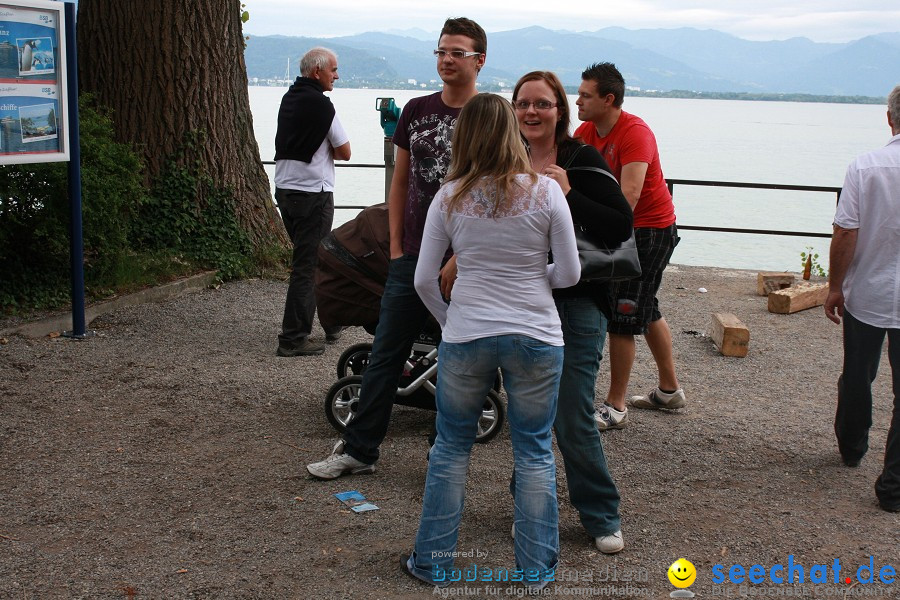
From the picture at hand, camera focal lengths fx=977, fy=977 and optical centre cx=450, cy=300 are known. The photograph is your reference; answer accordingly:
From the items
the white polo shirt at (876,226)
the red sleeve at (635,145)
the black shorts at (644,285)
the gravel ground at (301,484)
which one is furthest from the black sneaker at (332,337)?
the white polo shirt at (876,226)

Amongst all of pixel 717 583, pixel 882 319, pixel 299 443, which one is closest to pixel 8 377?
pixel 299 443

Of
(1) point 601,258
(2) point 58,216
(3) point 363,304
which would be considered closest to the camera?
(1) point 601,258

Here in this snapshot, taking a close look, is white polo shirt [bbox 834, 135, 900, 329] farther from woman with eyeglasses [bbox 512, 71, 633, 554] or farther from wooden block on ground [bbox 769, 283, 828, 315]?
wooden block on ground [bbox 769, 283, 828, 315]

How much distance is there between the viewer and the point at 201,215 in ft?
29.2

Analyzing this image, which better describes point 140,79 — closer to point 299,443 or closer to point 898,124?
point 299,443

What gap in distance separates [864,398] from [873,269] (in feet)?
2.14

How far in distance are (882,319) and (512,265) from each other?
79.6 inches

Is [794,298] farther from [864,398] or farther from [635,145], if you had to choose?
[635,145]

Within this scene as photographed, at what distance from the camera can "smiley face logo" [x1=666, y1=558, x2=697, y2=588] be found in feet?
11.3

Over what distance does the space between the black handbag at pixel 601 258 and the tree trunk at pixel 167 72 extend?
610cm

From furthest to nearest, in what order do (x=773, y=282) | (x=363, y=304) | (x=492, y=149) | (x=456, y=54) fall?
(x=773, y=282)
(x=363, y=304)
(x=456, y=54)
(x=492, y=149)

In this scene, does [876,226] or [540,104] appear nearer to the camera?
[540,104]

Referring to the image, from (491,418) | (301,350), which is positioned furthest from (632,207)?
(301,350)

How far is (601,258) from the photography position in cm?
336
